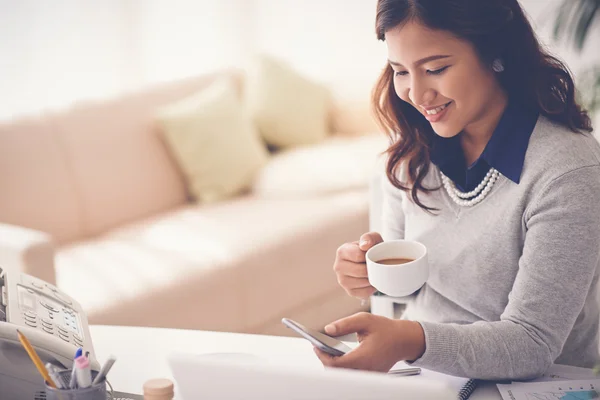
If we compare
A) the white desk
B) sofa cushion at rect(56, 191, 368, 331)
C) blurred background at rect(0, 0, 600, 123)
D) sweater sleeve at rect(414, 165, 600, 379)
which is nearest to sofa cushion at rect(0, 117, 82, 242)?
sofa cushion at rect(56, 191, 368, 331)

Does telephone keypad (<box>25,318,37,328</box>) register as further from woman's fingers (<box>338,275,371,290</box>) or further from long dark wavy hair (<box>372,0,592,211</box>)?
long dark wavy hair (<box>372,0,592,211</box>)

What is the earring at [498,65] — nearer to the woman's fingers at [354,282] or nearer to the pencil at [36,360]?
the woman's fingers at [354,282]

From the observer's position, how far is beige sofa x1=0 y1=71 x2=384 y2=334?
2.46 m

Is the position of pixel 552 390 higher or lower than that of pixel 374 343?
lower

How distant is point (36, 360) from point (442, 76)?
2.53 feet

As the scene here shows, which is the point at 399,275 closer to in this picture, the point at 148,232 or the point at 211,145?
the point at 148,232

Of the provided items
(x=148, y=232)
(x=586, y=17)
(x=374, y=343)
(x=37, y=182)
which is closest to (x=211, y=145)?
(x=148, y=232)

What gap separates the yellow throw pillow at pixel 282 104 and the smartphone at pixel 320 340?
261 cm

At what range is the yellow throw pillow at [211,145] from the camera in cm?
327

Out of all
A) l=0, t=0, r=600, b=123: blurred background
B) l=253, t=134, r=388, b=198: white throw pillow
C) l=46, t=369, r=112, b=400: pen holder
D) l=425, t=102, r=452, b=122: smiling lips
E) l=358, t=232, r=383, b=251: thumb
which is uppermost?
l=0, t=0, r=600, b=123: blurred background

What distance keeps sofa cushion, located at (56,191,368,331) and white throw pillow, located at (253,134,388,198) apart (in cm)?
5

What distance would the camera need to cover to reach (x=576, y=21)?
2.53 feet

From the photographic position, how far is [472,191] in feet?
4.58

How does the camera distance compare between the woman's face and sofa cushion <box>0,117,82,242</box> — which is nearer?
the woman's face
